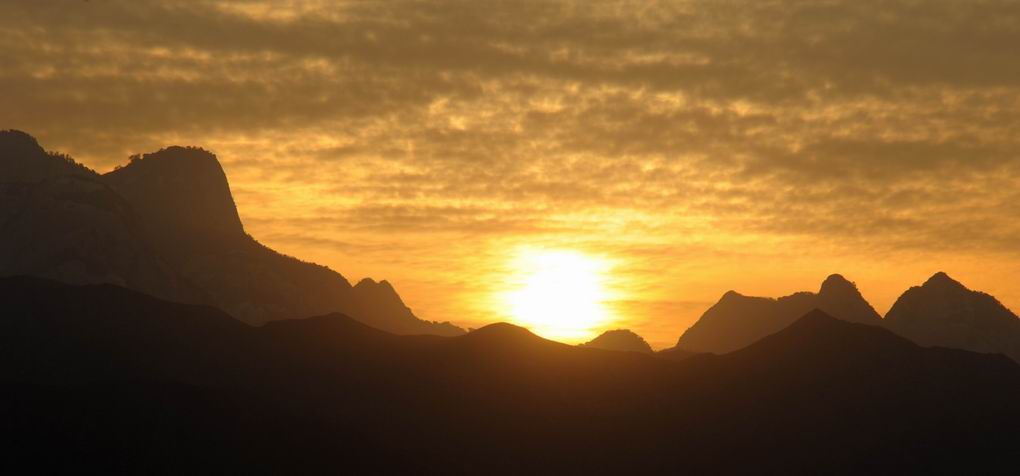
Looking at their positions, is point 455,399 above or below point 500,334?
below

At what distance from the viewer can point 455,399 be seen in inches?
5620

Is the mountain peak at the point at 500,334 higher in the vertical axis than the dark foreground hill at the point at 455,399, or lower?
higher

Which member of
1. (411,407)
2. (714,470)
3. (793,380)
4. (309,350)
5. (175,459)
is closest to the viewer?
(175,459)

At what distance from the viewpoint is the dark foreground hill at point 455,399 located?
10888 cm

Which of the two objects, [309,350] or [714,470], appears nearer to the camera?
[714,470]

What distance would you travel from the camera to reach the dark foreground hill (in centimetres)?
10888

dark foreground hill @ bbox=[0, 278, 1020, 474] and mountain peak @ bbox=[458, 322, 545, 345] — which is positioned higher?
mountain peak @ bbox=[458, 322, 545, 345]

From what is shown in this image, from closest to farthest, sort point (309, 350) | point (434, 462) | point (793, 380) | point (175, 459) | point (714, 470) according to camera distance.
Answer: point (175, 459) → point (434, 462) → point (714, 470) → point (793, 380) → point (309, 350)

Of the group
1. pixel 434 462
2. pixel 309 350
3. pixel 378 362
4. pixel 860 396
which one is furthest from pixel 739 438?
pixel 309 350

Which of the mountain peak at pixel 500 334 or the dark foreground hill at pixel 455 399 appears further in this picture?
the mountain peak at pixel 500 334

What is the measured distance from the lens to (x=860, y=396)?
144500mm

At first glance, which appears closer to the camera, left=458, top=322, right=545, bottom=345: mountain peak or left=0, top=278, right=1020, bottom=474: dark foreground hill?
left=0, top=278, right=1020, bottom=474: dark foreground hill

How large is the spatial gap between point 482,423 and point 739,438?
3098 cm

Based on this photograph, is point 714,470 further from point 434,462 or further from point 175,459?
point 175,459
